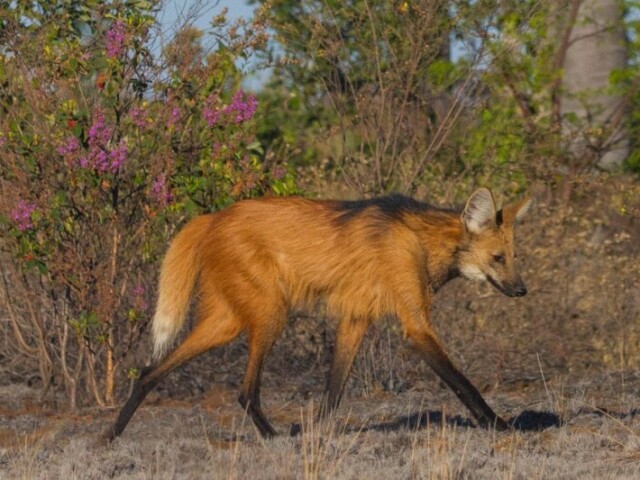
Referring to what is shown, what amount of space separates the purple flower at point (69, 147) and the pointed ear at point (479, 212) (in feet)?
6.70

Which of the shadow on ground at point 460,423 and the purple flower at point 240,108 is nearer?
the shadow on ground at point 460,423

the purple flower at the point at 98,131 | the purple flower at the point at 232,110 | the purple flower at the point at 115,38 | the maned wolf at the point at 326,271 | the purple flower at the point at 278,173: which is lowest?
the maned wolf at the point at 326,271

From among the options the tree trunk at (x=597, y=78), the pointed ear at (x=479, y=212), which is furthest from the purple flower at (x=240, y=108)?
the tree trunk at (x=597, y=78)

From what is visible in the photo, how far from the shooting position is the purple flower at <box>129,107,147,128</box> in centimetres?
602

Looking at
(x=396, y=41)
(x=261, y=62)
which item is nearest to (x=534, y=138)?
(x=396, y=41)

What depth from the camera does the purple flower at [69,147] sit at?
19.4 feet

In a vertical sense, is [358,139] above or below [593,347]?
above

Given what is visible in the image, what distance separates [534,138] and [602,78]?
82.1 inches

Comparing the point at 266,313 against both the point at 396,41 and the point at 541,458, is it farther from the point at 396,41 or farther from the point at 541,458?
the point at 396,41

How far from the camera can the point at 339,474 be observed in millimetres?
4180

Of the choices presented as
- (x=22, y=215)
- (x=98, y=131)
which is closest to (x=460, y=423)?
(x=98, y=131)

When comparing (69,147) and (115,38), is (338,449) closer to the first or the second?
(69,147)

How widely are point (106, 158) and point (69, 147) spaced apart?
20cm

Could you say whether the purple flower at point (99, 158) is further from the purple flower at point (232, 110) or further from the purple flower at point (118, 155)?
the purple flower at point (232, 110)
